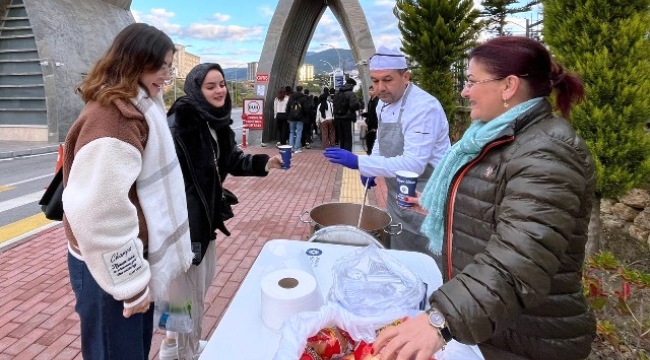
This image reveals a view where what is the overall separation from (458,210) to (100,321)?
1.54m

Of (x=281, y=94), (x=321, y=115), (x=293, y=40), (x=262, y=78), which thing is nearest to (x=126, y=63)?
(x=281, y=94)

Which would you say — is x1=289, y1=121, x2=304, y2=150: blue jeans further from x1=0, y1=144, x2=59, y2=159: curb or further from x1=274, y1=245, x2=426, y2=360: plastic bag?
x1=274, y1=245, x2=426, y2=360: plastic bag

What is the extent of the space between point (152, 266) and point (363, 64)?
1104cm

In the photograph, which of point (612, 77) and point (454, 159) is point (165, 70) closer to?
point (454, 159)

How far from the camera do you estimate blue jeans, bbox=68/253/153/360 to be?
1623 mm

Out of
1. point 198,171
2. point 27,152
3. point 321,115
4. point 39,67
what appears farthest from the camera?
point 39,67

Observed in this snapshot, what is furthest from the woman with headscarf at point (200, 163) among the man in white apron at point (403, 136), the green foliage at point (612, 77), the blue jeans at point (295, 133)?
the blue jeans at point (295, 133)

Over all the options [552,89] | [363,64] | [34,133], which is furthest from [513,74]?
[34,133]

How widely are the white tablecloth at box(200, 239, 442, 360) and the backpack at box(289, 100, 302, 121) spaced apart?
9.90 m

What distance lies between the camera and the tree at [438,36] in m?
8.34

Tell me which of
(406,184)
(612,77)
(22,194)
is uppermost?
(612,77)

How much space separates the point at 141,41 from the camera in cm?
167

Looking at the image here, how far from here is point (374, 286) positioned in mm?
1397

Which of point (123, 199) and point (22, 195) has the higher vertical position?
point (123, 199)
